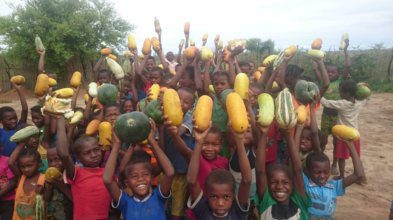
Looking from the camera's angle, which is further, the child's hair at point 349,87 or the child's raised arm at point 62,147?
the child's hair at point 349,87

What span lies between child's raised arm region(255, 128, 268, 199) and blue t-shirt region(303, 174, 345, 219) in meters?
0.60

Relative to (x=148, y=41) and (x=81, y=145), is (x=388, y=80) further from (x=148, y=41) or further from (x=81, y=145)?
(x=81, y=145)

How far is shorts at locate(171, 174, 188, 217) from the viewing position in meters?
4.02

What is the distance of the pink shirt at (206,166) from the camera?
3.64 m

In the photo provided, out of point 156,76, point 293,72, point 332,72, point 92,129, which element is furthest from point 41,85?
point 332,72

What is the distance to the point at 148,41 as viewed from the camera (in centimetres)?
601

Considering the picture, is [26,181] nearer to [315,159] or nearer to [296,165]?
[296,165]

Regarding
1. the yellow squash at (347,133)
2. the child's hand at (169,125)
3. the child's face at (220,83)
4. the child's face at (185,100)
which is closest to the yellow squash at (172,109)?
the child's hand at (169,125)

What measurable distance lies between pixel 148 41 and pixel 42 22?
19.9m

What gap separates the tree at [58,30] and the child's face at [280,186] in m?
22.1

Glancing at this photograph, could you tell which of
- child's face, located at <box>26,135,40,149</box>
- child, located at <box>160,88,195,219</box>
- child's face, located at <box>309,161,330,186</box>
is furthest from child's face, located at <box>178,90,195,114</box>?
child's face, located at <box>26,135,40,149</box>

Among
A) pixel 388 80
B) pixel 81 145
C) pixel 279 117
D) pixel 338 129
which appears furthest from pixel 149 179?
pixel 388 80

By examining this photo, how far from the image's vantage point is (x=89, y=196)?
11.8ft

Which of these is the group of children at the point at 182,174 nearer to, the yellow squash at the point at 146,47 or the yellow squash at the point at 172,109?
the yellow squash at the point at 172,109
